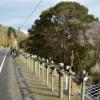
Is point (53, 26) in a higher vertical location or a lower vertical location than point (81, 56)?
higher

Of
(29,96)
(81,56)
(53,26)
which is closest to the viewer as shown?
(29,96)

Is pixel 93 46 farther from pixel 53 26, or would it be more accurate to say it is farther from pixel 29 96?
pixel 29 96

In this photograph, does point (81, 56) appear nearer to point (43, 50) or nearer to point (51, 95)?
point (43, 50)

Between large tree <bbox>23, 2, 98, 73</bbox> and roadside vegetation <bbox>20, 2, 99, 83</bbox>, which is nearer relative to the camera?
roadside vegetation <bbox>20, 2, 99, 83</bbox>

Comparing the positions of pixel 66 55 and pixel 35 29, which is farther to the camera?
pixel 35 29

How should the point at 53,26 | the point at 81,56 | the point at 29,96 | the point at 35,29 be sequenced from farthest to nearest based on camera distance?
the point at 35,29 → the point at 53,26 → the point at 81,56 → the point at 29,96

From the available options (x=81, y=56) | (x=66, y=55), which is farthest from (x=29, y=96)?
(x=66, y=55)

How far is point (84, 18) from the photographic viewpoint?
5934 centimetres

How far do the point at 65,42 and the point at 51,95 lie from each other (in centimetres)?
4124

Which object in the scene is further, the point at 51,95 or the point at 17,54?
the point at 17,54

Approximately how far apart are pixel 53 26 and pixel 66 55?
4.05 metres

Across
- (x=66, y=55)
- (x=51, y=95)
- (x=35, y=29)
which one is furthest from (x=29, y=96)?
(x=35, y=29)

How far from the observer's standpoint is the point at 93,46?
5578cm

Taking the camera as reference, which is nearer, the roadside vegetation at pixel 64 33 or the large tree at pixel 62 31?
the roadside vegetation at pixel 64 33
